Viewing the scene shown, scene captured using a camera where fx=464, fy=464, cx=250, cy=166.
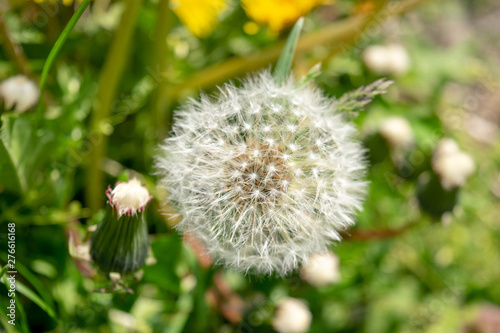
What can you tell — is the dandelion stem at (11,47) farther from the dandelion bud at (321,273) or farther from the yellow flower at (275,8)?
the dandelion bud at (321,273)

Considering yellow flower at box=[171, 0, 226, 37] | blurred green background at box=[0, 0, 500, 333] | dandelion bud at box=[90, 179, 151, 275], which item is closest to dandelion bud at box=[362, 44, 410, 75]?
blurred green background at box=[0, 0, 500, 333]

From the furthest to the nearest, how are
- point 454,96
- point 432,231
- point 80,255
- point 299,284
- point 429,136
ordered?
point 454,96 < point 432,231 < point 429,136 < point 299,284 < point 80,255


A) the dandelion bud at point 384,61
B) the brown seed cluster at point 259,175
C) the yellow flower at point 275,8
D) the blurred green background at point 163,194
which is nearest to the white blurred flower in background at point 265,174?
the brown seed cluster at point 259,175

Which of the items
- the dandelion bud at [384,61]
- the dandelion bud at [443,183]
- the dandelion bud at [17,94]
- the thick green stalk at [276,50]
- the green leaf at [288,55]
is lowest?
the dandelion bud at [443,183]

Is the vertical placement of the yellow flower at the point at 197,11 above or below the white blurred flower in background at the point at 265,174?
above

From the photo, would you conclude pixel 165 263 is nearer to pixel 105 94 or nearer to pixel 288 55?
pixel 105 94

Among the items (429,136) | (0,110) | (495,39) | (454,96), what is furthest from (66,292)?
(495,39)

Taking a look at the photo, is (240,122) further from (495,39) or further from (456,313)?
(495,39)
